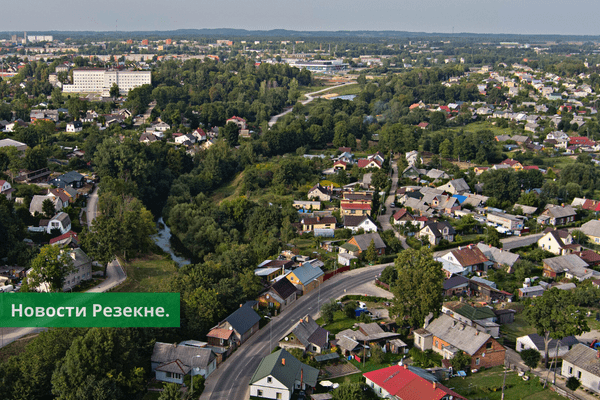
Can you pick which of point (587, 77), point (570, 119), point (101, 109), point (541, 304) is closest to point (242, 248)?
point (541, 304)

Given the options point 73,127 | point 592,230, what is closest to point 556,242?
point 592,230

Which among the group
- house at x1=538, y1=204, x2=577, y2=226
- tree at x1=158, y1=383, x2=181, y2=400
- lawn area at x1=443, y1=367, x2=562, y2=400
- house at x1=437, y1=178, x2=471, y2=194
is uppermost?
house at x1=437, y1=178, x2=471, y2=194

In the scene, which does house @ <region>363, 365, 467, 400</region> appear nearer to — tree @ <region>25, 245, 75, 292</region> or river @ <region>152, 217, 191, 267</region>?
tree @ <region>25, 245, 75, 292</region>

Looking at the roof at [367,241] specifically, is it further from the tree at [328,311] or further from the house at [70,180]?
the house at [70,180]

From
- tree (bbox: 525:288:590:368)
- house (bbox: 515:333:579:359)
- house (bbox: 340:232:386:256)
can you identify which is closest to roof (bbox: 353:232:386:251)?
house (bbox: 340:232:386:256)

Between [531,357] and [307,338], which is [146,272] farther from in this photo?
[531,357]

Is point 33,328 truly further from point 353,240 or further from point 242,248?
point 353,240
